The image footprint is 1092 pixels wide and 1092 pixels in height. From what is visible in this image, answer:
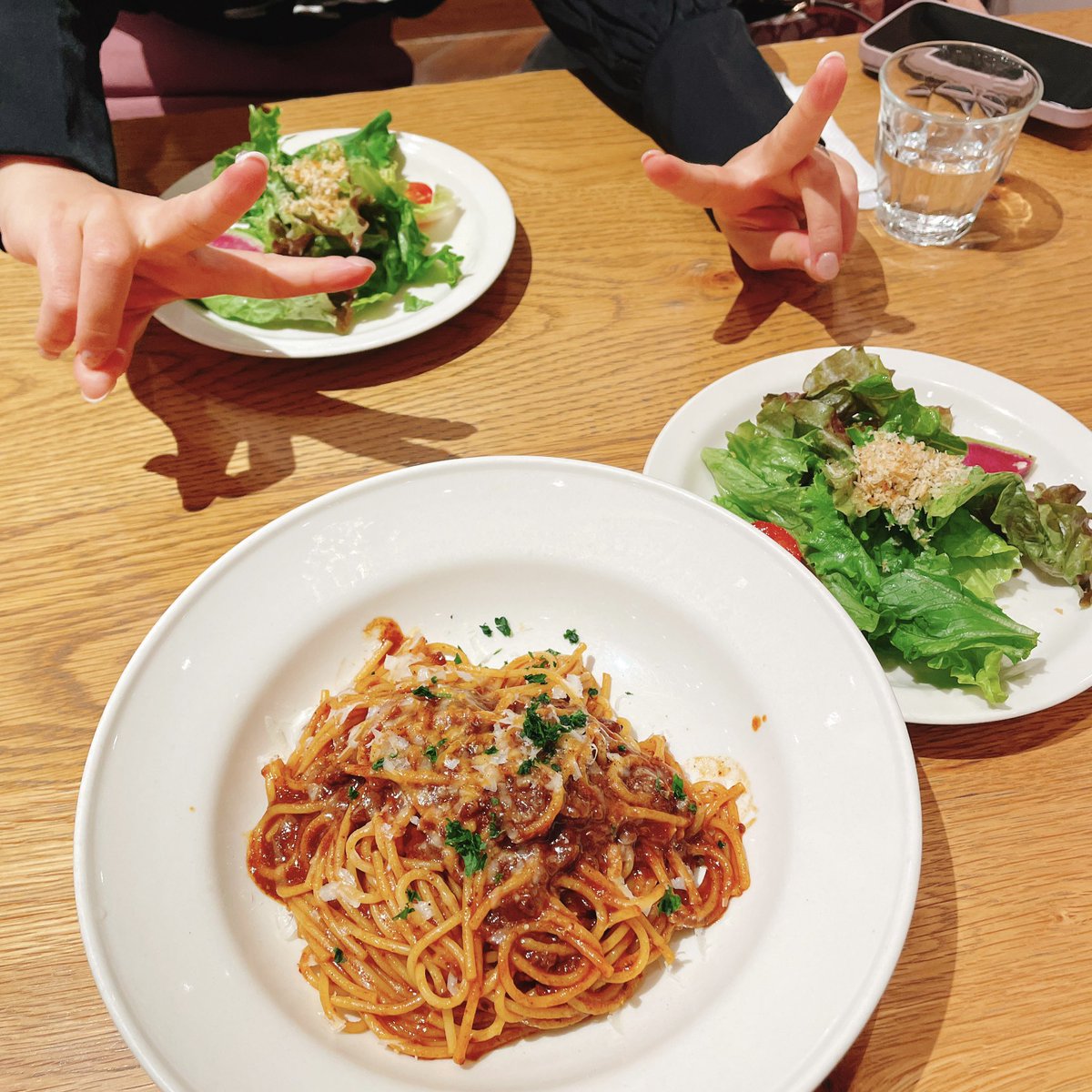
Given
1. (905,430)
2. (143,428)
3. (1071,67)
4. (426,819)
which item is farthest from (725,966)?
(1071,67)

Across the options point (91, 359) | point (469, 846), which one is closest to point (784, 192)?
point (91, 359)

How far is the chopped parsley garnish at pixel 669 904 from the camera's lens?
1145mm

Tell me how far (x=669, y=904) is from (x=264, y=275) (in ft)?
4.46

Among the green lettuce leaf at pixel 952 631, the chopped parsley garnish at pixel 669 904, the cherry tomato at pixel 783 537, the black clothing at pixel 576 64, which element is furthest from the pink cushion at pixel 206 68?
the chopped parsley garnish at pixel 669 904

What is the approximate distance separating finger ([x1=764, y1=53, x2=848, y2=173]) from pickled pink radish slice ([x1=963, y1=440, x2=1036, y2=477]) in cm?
76

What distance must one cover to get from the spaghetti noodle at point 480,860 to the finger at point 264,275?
845 mm

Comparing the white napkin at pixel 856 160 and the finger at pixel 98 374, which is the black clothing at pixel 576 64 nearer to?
the white napkin at pixel 856 160

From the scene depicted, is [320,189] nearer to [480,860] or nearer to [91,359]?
[91,359]

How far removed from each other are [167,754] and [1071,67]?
2.91 meters

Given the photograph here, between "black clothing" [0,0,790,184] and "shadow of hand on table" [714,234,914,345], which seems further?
"shadow of hand on table" [714,234,914,345]

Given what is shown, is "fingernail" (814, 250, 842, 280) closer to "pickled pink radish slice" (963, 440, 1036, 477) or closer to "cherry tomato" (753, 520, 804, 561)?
"pickled pink radish slice" (963, 440, 1036, 477)

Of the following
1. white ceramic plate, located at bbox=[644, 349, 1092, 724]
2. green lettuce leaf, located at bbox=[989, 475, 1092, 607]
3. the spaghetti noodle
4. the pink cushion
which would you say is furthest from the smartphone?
the spaghetti noodle

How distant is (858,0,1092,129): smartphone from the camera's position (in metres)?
2.37

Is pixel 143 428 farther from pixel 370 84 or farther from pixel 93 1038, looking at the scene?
pixel 370 84
